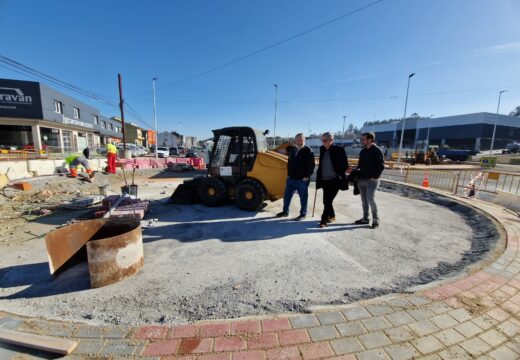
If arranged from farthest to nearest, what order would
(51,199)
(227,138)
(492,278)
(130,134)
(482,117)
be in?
(130,134) < (482,117) < (51,199) < (227,138) < (492,278)

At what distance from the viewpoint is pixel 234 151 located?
5.98 m

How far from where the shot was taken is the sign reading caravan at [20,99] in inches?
824

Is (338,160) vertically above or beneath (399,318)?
above

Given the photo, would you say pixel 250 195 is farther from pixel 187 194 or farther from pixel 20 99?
pixel 20 99

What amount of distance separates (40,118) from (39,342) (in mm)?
29134

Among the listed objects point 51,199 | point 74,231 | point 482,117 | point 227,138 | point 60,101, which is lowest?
point 51,199

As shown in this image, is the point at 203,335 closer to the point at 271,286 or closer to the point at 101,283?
the point at 271,286

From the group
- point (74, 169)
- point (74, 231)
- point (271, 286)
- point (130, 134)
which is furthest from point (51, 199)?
point (130, 134)

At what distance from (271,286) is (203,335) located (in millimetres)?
965

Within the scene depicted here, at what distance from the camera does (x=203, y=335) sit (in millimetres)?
1895

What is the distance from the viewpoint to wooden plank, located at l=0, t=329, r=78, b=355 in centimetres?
173

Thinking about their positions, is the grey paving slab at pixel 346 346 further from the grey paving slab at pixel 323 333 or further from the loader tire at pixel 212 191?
the loader tire at pixel 212 191

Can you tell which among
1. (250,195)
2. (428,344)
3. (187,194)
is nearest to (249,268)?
(428,344)

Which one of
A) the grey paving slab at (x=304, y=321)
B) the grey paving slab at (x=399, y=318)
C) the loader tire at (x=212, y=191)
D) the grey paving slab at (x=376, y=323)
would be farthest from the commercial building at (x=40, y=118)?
the grey paving slab at (x=399, y=318)
